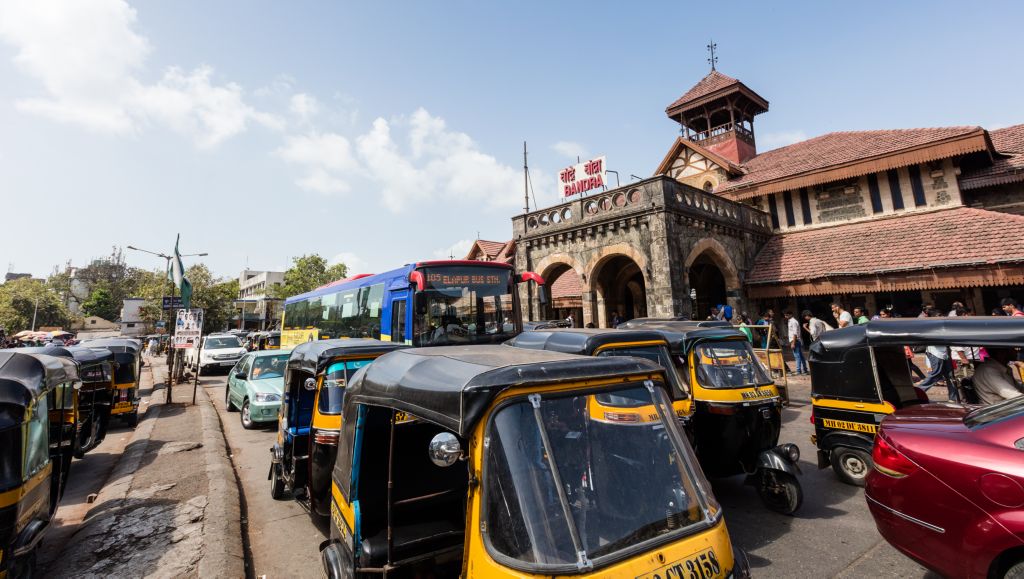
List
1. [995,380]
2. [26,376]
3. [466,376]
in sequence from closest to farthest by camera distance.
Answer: [466,376], [26,376], [995,380]

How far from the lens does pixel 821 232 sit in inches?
707

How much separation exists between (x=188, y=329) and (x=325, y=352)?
36.6 feet

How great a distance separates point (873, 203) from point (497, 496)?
69.4 feet

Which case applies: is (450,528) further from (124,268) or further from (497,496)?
(124,268)

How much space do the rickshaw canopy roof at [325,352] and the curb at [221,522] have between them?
1712 mm

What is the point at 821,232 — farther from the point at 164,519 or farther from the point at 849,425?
the point at 164,519

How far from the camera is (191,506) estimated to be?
526 centimetres

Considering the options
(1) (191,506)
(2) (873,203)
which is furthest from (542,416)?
(2) (873,203)

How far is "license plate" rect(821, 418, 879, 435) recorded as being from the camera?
5355 millimetres

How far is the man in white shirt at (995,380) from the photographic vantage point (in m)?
5.15

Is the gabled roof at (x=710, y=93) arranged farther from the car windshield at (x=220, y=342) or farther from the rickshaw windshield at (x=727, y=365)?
the car windshield at (x=220, y=342)

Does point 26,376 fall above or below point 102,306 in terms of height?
below

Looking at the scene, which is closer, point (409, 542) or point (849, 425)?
Result: point (409, 542)

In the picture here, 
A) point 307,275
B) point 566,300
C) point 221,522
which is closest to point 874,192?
point 566,300
